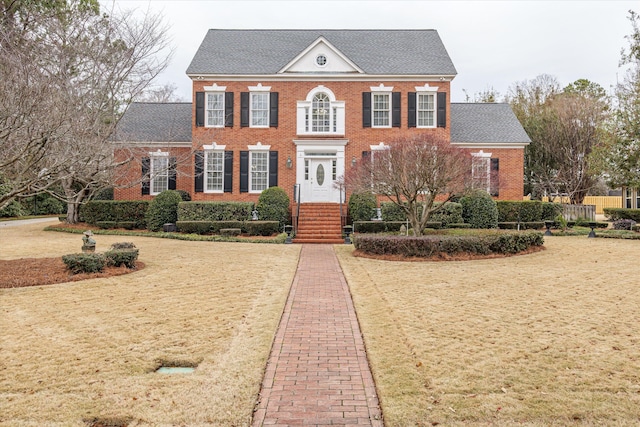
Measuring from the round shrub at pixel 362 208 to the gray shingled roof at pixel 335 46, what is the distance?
635cm

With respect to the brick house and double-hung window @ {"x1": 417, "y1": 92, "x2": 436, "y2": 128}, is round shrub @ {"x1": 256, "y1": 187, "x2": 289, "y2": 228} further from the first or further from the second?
double-hung window @ {"x1": 417, "y1": 92, "x2": 436, "y2": 128}

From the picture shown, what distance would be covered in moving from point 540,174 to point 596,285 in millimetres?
22778

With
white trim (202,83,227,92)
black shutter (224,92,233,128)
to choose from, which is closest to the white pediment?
black shutter (224,92,233,128)

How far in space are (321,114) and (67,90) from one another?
11631 millimetres

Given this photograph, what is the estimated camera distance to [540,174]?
96.2 ft

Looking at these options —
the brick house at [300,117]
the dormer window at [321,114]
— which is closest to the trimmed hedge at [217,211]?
the brick house at [300,117]

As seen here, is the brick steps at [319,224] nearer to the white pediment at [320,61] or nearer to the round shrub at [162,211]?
the round shrub at [162,211]

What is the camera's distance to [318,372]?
462 centimetres

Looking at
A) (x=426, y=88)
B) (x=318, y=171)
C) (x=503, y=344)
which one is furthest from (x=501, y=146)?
(x=503, y=344)

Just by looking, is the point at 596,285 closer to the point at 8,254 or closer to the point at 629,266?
the point at 629,266

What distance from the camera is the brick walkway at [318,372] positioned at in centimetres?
377

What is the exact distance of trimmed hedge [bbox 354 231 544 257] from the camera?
1247cm

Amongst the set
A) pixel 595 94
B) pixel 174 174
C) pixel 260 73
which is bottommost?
pixel 174 174

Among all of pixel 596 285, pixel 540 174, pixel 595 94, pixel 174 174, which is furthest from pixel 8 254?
pixel 595 94
